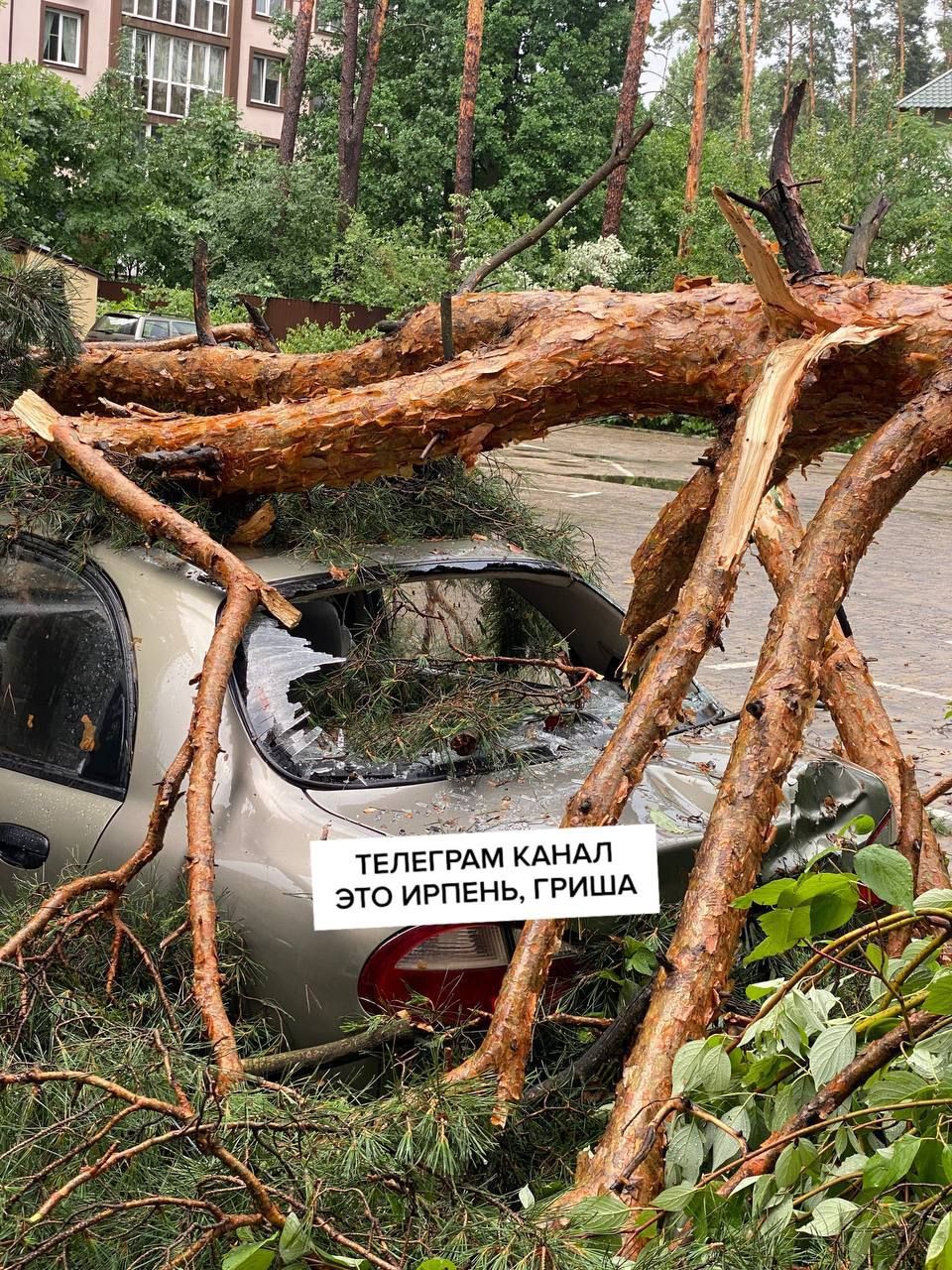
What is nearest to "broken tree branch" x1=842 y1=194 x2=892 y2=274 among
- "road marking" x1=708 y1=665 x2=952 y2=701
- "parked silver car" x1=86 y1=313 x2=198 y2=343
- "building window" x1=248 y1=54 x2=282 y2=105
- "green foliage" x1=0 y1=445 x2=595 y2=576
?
"green foliage" x1=0 y1=445 x2=595 y2=576

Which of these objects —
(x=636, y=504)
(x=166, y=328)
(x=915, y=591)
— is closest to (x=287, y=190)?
(x=166, y=328)

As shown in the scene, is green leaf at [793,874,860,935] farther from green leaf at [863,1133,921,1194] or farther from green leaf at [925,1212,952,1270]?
green leaf at [925,1212,952,1270]

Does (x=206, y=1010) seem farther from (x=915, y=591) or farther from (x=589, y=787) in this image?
(x=915, y=591)

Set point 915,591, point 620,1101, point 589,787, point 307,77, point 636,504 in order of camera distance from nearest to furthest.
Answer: point 620,1101, point 589,787, point 915,591, point 636,504, point 307,77

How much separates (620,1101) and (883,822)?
1.27 meters

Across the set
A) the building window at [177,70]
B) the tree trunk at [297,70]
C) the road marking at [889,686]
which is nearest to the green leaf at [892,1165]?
the road marking at [889,686]

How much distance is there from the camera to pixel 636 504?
1588 centimetres

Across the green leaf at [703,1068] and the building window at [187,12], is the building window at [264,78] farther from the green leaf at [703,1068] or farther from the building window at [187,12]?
the green leaf at [703,1068]

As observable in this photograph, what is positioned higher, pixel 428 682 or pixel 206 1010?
pixel 428 682

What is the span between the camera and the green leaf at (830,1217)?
1.92 meters

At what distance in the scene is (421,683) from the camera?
134 inches

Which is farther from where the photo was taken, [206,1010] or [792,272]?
[792,272]

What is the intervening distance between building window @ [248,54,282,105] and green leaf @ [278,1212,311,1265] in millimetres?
55779

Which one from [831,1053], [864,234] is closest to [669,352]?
[864,234]
